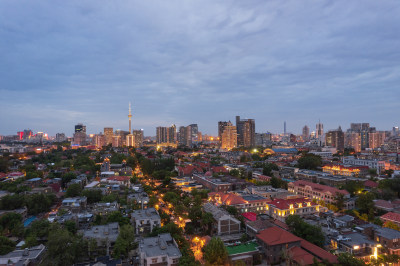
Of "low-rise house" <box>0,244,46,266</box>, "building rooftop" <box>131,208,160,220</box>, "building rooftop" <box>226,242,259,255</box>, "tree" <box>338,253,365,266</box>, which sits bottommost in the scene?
"building rooftop" <box>226,242,259,255</box>

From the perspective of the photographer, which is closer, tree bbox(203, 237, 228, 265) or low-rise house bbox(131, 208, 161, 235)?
tree bbox(203, 237, 228, 265)

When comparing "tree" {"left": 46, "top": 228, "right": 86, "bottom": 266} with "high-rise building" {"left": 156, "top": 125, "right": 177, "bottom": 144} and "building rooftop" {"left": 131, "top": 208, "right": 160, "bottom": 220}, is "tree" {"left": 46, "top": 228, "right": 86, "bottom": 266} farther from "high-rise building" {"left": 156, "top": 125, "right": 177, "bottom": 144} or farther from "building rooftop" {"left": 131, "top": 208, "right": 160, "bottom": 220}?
"high-rise building" {"left": 156, "top": 125, "right": 177, "bottom": 144}

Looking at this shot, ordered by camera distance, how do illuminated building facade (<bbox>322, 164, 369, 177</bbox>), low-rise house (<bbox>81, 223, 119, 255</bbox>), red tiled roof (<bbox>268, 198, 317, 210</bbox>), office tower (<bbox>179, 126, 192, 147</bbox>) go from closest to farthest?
low-rise house (<bbox>81, 223, 119, 255</bbox>), red tiled roof (<bbox>268, 198, 317, 210</bbox>), illuminated building facade (<bbox>322, 164, 369, 177</bbox>), office tower (<bbox>179, 126, 192, 147</bbox>)

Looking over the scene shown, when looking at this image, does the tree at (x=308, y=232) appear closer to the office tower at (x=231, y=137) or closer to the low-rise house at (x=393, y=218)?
the low-rise house at (x=393, y=218)

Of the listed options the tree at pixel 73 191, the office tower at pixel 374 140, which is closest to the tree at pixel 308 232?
the tree at pixel 73 191

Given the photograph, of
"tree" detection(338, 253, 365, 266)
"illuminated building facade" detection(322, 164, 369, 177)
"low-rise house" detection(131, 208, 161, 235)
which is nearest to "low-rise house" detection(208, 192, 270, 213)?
"low-rise house" detection(131, 208, 161, 235)

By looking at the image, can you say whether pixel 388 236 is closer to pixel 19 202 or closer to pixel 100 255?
pixel 100 255

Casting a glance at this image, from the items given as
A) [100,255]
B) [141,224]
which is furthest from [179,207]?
[100,255]

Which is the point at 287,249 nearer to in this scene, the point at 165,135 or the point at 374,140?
the point at 374,140

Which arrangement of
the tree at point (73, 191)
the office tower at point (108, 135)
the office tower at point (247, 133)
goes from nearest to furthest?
the tree at point (73, 191), the office tower at point (247, 133), the office tower at point (108, 135)
